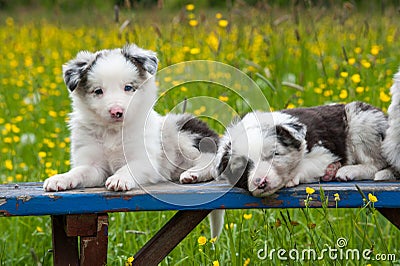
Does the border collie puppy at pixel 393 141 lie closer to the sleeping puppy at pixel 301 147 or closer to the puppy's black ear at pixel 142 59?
the sleeping puppy at pixel 301 147

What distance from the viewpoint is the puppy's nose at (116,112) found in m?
3.25

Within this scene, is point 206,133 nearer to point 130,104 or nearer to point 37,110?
point 130,104

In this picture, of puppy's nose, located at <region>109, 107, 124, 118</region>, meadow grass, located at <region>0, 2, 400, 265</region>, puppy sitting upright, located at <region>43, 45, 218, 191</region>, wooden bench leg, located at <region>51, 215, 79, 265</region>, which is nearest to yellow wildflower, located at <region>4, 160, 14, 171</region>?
meadow grass, located at <region>0, 2, 400, 265</region>

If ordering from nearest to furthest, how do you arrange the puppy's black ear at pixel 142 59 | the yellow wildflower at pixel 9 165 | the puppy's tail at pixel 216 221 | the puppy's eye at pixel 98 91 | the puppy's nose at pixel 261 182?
the puppy's nose at pixel 261 182
the puppy's eye at pixel 98 91
the puppy's black ear at pixel 142 59
the puppy's tail at pixel 216 221
the yellow wildflower at pixel 9 165

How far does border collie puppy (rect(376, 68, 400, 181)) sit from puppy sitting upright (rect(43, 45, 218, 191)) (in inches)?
35.0

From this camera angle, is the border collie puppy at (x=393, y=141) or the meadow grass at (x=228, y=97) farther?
the meadow grass at (x=228, y=97)

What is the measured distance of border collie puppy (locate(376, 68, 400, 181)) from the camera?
3508 millimetres

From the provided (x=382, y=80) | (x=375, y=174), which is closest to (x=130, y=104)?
(x=375, y=174)

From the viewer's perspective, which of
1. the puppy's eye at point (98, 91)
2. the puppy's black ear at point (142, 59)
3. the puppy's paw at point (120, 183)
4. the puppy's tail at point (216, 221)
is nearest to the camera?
the puppy's paw at point (120, 183)

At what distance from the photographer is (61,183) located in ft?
10.5

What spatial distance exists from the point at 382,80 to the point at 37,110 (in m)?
2.80

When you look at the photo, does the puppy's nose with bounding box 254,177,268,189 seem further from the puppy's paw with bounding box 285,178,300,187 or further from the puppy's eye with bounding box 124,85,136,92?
the puppy's eye with bounding box 124,85,136,92

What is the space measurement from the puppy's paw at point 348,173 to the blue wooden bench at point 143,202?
28 centimetres

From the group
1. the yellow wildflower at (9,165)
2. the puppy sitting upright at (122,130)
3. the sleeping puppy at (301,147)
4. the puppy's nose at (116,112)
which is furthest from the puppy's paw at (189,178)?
the yellow wildflower at (9,165)
